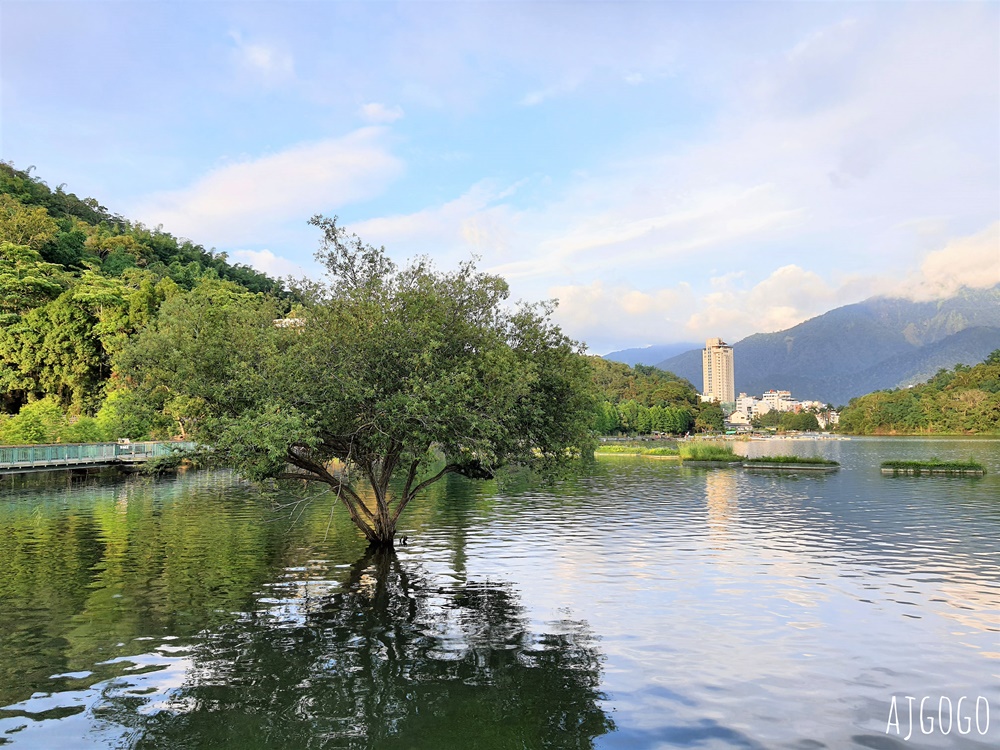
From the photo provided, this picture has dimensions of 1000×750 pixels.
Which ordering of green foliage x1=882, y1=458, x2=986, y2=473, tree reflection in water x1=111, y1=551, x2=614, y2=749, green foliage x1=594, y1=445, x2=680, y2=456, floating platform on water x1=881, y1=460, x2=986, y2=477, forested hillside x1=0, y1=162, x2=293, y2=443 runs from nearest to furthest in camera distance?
tree reflection in water x1=111, y1=551, x2=614, y2=749, floating platform on water x1=881, y1=460, x2=986, y2=477, green foliage x1=882, y1=458, x2=986, y2=473, forested hillside x1=0, y1=162, x2=293, y2=443, green foliage x1=594, y1=445, x2=680, y2=456

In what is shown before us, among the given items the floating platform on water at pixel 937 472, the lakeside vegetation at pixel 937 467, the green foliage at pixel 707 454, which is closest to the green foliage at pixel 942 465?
the lakeside vegetation at pixel 937 467

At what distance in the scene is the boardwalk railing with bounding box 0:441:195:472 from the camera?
56.6m

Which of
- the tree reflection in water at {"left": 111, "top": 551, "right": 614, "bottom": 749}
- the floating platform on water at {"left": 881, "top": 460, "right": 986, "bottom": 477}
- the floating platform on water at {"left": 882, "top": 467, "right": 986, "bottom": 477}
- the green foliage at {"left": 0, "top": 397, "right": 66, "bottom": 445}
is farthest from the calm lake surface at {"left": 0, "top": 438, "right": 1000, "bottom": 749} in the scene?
the green foliage at {"left": 0, "top": 397, "right": 66, "bottom": 445}

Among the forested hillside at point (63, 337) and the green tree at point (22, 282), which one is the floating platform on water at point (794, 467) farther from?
the green tree at point (22, 282)

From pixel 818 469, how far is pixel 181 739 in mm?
75018

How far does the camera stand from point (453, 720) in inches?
504

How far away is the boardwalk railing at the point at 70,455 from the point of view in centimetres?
5659

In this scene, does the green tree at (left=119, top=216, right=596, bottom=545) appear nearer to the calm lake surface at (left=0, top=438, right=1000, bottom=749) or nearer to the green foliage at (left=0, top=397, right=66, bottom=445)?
the calm lake surface at (left=0, top=438, right=1000, bottom=749)

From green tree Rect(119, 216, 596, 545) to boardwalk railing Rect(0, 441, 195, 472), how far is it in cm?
2839

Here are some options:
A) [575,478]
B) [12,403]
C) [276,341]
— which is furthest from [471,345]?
[12,403]

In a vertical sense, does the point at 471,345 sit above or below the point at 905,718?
above

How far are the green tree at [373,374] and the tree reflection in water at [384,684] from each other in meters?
5.43

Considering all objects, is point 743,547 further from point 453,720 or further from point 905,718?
point 453,720

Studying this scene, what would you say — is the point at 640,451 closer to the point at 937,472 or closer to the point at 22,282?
the point at 937,472
